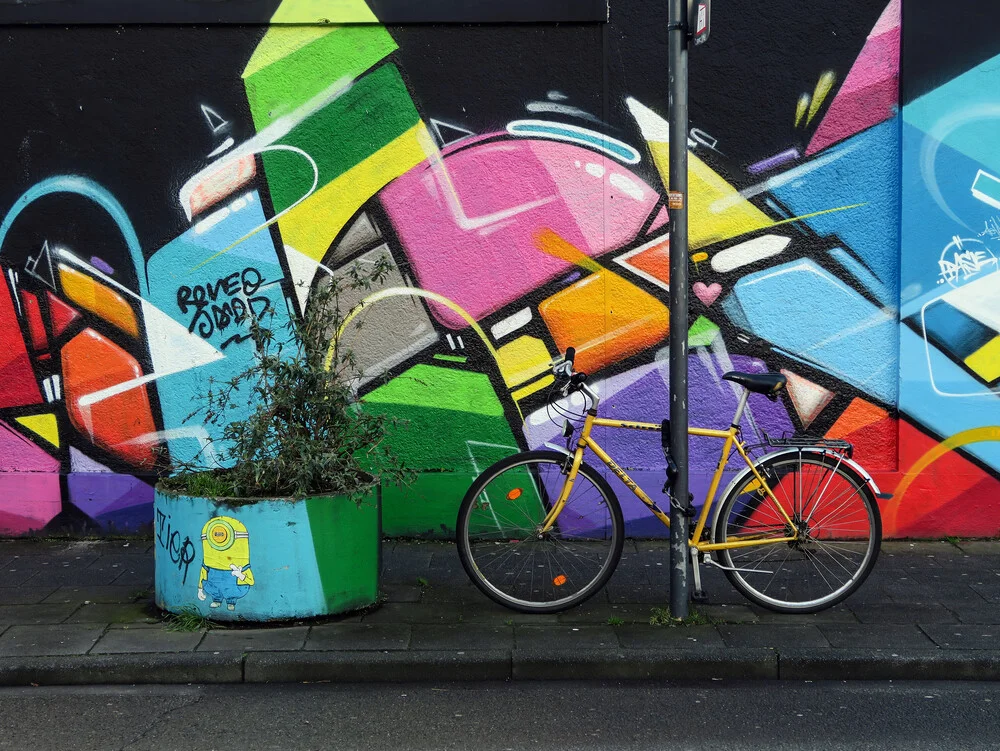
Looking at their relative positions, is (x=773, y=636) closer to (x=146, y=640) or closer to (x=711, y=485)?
(x=711, y=485)

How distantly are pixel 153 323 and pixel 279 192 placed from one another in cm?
127

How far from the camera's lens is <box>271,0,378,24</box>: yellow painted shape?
692cm

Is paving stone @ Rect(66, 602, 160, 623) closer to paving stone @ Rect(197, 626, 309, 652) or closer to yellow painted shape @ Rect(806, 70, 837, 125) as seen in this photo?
paving stone @ Rect(197, 626, 309, 652)

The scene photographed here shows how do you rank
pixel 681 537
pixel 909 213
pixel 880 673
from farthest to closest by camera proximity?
pixel 909 213 → pixel 681 537 → pixel 880 673

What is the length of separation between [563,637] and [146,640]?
2.07m

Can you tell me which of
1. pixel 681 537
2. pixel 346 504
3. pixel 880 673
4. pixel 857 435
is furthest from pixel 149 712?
pixel 857 435

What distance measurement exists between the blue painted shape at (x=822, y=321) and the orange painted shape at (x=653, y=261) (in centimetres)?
49

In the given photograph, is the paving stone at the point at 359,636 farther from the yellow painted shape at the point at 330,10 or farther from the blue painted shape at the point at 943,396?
the yellow painted shape at the point at 330,10

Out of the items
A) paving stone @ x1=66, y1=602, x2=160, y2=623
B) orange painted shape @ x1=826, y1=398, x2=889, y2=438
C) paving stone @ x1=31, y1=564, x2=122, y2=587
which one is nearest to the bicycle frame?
orange painted shape @ x1=826, y1=398, x2=889, y2=438

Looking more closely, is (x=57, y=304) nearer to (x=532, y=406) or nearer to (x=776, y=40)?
(x=532, y=406)

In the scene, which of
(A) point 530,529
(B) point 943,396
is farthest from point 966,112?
(A) point 530,529

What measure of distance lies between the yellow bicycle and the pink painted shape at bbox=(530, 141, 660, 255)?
5.48 ft

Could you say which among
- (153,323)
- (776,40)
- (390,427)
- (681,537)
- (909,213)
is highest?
(776,40)

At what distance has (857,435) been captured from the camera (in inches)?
275
